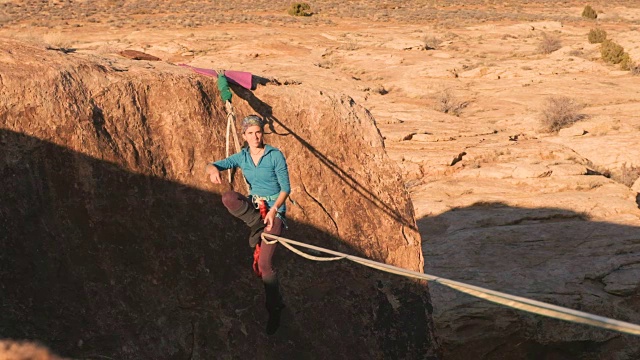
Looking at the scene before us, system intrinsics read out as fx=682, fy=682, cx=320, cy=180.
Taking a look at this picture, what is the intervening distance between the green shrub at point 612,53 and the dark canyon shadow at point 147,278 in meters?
25.4

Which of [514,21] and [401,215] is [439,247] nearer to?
[401,215]

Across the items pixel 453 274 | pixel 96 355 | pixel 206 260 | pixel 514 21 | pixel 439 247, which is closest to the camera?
pixel 96 355

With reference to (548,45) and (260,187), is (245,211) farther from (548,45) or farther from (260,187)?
(548,45)

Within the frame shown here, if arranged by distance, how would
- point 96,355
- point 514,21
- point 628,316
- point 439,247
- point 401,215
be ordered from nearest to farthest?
point 96,355 → point 401,215 → point 628,316 → point 439,247 → point 514,21

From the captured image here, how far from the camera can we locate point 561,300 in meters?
9.18

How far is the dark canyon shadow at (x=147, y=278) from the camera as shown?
4492mm

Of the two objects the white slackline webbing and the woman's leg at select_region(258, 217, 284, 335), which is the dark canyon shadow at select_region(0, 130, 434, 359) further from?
the white slackline webbing

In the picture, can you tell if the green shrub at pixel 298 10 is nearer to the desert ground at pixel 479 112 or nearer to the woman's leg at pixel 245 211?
the desert ground at pixel 479 112

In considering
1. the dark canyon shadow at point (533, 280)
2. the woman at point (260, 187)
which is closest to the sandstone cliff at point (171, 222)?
the woman at point (260, 187)

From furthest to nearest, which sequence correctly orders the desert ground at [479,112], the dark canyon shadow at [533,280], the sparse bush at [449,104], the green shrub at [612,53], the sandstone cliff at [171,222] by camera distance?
the green shrub at [612,53]
the sparse bush at [449,104]
the desert ground at [479,112]
the dark canyon shadow at [533,280]
the sandstone cliff at [171,222]

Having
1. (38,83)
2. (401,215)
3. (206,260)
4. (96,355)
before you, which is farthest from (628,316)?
A: (38,83)

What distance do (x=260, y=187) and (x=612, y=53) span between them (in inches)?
1056

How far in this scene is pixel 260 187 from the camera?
16.4ft

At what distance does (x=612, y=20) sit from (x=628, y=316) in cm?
3749
